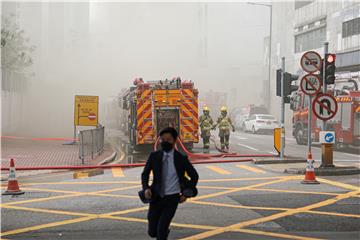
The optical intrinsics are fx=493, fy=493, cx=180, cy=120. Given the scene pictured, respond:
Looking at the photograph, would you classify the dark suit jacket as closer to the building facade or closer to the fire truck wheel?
the fire truck wheel

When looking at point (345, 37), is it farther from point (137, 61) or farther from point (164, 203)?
point (164, 203)

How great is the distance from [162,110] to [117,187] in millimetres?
7332

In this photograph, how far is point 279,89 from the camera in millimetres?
14359

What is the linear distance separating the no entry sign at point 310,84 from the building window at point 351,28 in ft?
87.8

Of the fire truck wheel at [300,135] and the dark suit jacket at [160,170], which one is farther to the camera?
the fire truck wheel at [300,135]

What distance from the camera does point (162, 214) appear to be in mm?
4668

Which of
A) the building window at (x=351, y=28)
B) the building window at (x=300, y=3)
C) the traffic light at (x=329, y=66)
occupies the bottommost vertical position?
the traffic light at (x=329, y=66)

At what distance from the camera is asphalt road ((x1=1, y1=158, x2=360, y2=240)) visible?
6.11 meters

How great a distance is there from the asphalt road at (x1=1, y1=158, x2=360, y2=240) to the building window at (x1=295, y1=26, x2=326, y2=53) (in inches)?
1332

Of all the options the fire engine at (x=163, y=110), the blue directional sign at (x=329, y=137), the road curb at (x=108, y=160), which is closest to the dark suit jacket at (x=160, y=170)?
the blue directional sign at (x=329, y=137)

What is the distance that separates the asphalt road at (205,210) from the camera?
611 cm

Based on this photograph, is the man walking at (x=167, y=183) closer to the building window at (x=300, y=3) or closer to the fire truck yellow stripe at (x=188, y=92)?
the fire truck yellow stripe at (x=188, y=92)

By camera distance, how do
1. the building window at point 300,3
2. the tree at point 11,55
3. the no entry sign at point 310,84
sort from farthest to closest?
1. the building window at point 300,3
2. the tree at point 11,55
3. the no entry sign at point 310,84

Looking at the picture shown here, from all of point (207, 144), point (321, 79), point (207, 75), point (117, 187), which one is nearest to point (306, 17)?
point (207, 75)
